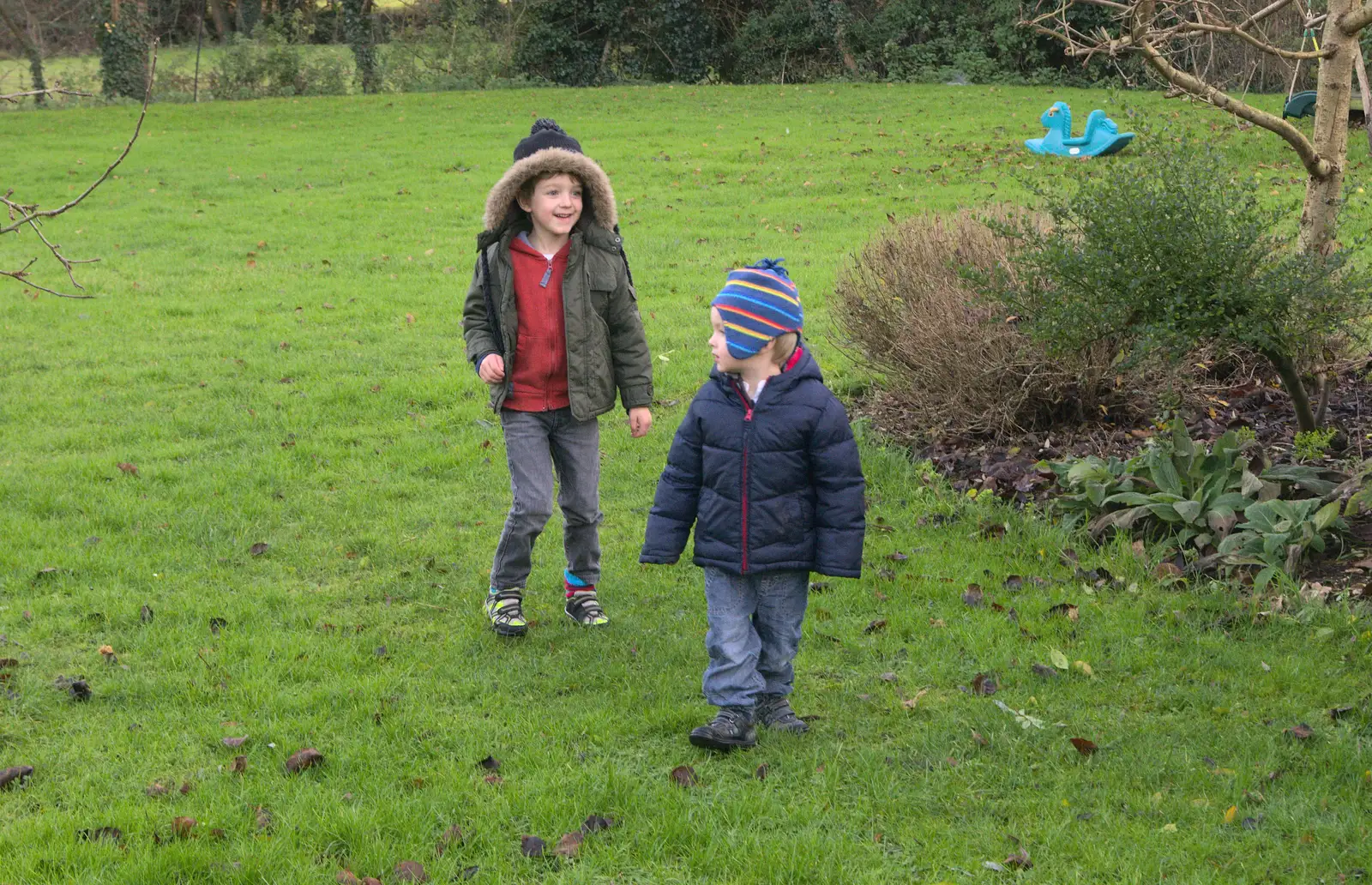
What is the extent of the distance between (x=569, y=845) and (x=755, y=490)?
1.22 m

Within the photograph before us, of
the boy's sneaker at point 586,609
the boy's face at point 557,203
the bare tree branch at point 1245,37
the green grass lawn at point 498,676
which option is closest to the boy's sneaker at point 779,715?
the green grass lawn at point 498,676

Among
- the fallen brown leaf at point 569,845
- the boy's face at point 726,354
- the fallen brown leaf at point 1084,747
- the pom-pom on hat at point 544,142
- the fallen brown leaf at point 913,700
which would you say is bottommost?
the fallen brown leaf at point 569,845

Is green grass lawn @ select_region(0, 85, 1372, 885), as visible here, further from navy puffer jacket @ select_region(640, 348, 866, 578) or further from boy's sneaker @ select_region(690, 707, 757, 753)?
navy puffer jacket @ select_region(640, 348, 866, 578)

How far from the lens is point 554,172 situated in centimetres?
491

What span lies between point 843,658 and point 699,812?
131cm

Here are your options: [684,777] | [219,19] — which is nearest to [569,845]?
[684,777]

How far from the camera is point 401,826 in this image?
3.71 meters

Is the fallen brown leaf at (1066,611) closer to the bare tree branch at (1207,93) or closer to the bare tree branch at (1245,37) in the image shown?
the bare tree branch at (1207,93)

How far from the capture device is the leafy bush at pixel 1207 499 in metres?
5.44

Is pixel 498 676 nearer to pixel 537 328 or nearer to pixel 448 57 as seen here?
pixel 537 328

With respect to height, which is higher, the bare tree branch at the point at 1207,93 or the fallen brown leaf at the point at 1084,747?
the bare tree branch at the point at 1207,93

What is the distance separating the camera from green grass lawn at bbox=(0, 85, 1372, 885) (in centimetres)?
362

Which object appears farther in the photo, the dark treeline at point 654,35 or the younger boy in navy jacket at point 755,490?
the dark treeline at point 654,35

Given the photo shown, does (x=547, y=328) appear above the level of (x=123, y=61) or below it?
below
